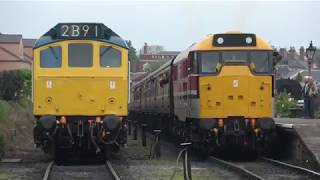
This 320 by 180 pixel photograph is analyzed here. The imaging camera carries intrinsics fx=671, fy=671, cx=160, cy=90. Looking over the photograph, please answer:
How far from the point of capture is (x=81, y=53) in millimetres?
17344

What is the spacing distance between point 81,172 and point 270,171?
14.3ft

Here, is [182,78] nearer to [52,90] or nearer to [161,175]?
[52,90]

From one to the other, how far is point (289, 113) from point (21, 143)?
15.5m

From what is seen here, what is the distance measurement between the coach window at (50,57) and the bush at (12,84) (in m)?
16.7

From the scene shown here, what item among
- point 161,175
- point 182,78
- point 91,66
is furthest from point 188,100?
point 161,175

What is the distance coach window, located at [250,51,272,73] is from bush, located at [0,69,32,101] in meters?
18.1

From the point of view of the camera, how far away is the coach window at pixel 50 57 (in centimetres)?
1720

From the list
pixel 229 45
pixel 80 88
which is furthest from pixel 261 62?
pixel 80 88

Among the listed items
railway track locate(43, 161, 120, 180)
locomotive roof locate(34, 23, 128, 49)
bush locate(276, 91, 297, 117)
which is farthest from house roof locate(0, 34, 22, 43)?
railway track locate(43, 161, 120, 180)

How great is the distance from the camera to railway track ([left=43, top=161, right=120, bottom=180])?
14406mm

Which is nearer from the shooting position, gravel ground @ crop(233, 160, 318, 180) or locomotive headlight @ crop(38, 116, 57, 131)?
gravel ground @ crop(233, 160, 318, 180)

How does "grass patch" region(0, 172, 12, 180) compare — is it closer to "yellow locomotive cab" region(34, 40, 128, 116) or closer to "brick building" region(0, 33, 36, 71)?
"yellow locomotive cab" region(34, 40, 128, 116)

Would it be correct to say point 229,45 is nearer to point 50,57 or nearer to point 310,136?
point 310,136

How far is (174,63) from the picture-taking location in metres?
22.8
